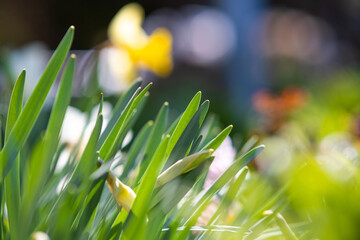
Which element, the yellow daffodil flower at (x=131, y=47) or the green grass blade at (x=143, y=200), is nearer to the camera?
the green grass blade at (x=143, y=200)

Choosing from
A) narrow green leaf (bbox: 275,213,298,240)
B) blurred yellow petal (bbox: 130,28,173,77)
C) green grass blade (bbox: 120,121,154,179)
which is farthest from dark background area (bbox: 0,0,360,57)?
narrow green leaf (bbox: 275,213,298,240)

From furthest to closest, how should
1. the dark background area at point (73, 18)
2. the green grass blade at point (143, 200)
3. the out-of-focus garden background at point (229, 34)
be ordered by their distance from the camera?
1. the dark background area at point (73, 18)
2. the out-of-focus garden background at point (229, 34)
3. the green grass blade at point (143, 200)

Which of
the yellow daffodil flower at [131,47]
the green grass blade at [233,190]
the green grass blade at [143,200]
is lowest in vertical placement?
the yellow daffodil flower at [131,47]

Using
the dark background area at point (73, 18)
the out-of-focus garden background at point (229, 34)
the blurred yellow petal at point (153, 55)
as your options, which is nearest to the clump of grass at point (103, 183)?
the blurred yellow petal at point (153, 55)

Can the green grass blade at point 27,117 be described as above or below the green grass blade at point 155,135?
above

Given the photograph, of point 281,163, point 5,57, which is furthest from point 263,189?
point 5,57

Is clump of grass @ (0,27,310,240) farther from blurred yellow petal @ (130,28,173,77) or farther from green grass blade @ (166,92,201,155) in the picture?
blurred yellow petal @ (130,28,173,77)

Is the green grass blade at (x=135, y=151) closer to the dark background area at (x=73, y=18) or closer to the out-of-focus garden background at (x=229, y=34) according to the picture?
the out-of-focus garden background at (x=229, y=34)

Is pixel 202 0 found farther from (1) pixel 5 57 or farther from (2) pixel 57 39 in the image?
(1) pixel 5 57

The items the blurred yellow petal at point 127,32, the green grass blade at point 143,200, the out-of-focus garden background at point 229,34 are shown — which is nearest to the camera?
the green grass blade at point 143,200
